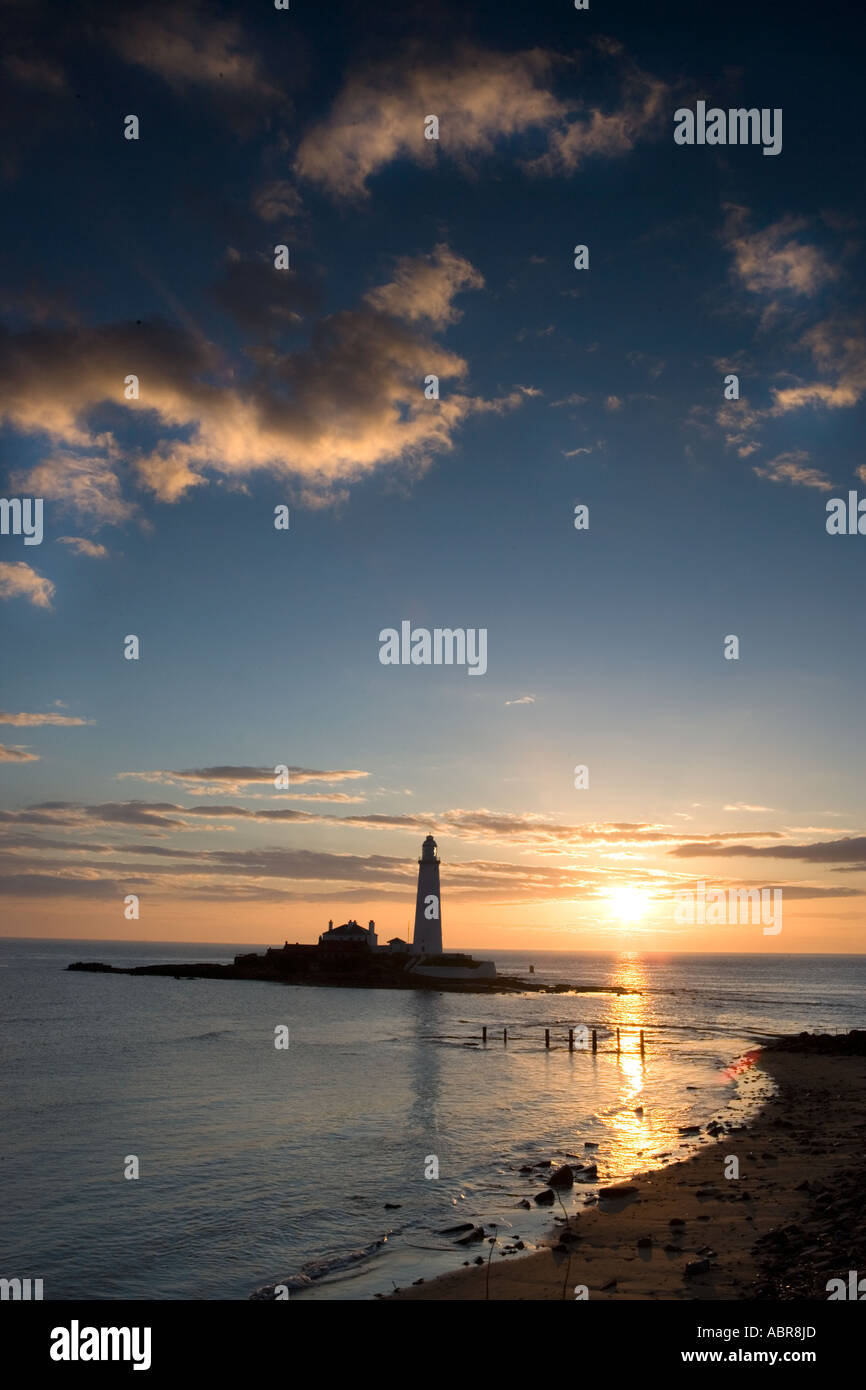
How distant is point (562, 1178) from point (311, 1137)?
1041 cm

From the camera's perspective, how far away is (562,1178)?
2480 centimetres

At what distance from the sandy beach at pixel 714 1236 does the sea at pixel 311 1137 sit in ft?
3.50

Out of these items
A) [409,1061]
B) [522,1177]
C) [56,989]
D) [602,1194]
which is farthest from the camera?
[56,989]

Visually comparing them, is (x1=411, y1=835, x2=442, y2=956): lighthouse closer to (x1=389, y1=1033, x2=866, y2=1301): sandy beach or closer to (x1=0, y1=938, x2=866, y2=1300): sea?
(x1=0, y1=938, x2=866, y2=1300): sea

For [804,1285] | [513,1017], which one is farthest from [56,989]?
[804,1285]

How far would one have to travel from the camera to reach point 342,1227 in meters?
21.0

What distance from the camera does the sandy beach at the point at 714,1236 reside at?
15352mm

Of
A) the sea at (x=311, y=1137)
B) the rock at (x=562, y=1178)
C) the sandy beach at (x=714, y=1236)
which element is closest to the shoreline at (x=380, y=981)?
the sea at (x=311, y=1137)

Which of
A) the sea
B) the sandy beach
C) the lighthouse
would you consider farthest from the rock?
the lighthouse

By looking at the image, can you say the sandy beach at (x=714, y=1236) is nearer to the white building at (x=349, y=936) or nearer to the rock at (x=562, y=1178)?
the rock at (x=562, y=1178)

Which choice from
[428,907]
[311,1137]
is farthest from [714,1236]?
[428,907]
